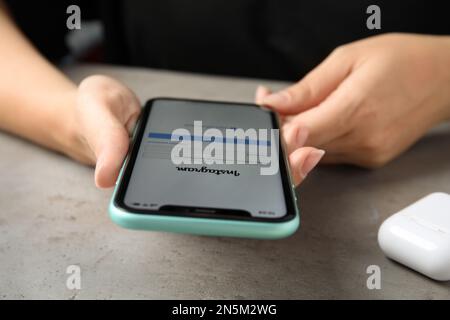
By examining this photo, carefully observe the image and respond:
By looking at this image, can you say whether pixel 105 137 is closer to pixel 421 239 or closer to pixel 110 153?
pixel 110 153

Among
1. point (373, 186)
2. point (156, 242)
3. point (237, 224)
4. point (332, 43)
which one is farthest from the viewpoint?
point (332, 43)

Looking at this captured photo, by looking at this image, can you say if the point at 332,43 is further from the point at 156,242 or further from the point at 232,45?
the point at 156,242

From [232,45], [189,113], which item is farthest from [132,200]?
[232,45]

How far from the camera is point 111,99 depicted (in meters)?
0.58

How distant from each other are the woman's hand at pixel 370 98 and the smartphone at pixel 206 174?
2.3 inches

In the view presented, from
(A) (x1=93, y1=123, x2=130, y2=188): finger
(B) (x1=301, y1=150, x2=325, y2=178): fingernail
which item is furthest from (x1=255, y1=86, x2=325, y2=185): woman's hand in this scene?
(A) (x1=93, y1=123, x2=130, y2=188): finger

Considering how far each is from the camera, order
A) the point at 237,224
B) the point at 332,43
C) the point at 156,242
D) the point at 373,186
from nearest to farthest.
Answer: the point at 237,224
the point at 156,242
the point at 373,186
the point at 332,43

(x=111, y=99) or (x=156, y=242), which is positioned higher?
(x=111, y=99)

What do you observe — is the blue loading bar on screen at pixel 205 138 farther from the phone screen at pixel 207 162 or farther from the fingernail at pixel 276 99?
the fingernail at pixel 276 99

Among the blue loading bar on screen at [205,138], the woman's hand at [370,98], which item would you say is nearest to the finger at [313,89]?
the woman's hand at [370,98]

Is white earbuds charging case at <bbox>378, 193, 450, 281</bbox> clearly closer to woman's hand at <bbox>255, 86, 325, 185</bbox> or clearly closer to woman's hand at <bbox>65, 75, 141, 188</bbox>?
woman's hand at <bbox>255, 86, 325, 185</bbox>

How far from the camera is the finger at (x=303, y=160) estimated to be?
1.66 ft

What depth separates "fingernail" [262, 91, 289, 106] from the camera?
641mm
